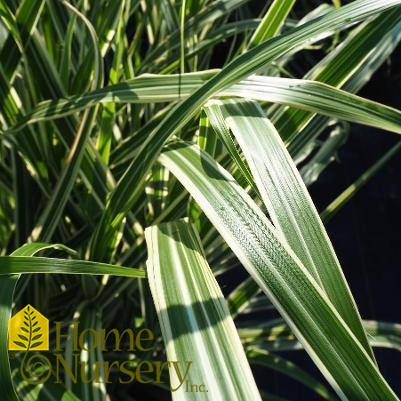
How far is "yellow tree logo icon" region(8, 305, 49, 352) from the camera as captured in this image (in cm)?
52

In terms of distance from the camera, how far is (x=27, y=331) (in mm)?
525

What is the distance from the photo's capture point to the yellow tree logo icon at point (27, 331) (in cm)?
52

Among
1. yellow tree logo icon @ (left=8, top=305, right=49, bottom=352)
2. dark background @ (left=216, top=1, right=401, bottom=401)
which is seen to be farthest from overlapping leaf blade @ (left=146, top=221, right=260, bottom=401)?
dark background @ (left=216, top=1, right=401, bottom=401)

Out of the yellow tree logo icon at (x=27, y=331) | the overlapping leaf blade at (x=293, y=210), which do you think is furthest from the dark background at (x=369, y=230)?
the overlapping leaf blade at (x=293, y=210)

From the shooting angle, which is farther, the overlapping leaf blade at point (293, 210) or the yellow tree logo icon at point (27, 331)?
the yellow tree logo icon at point (27, 331)

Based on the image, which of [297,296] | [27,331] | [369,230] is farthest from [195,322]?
[369,230]

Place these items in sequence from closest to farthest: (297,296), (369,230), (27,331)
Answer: (297,296), (27,331), (369,230)

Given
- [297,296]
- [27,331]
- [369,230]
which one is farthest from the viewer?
[369,230]

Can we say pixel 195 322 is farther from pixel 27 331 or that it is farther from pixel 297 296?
pixel 27 331

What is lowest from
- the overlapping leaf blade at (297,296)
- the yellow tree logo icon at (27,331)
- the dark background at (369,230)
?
the overlapping leaf blade at (297,296)

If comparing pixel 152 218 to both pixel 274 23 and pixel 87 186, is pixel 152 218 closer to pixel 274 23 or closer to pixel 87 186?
pixel 87 186

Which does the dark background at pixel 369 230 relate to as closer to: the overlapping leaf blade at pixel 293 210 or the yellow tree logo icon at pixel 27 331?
the yellow tree logo icon at pixel 27 331

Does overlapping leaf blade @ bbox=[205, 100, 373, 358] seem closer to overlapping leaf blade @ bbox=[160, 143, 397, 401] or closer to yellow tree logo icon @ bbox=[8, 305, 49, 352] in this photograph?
overlapping leaf blade @ bbox=[160, 143, 397, 401]

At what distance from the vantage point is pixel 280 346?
0.74 m
